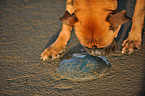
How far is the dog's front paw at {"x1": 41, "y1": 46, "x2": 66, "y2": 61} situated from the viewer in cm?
236

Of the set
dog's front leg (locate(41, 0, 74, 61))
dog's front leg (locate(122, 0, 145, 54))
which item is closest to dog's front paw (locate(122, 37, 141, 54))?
dog's front leg (locate(122, 0, 145, 54))

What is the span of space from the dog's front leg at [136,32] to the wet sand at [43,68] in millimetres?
98

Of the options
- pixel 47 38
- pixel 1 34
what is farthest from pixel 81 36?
pixel 1 34

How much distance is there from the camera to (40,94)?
1.84 meters

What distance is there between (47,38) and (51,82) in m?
1.08

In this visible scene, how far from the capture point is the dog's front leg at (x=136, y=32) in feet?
7.83

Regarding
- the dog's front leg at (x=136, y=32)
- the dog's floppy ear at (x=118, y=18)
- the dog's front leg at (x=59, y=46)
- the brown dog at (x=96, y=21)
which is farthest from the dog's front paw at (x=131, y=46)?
the dog's front leg at (x=59, y=46)

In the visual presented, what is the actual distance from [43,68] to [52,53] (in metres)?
0.28

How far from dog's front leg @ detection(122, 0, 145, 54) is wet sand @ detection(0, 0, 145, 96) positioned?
0.32 ft

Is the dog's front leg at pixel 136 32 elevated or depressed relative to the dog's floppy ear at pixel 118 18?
depressed

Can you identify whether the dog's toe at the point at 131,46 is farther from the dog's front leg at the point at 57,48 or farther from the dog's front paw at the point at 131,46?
the dog's front leg at the point at 57,48

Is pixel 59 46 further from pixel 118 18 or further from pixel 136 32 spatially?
pixel 136 32

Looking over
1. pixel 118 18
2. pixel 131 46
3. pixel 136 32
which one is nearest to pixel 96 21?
pixel 118 18

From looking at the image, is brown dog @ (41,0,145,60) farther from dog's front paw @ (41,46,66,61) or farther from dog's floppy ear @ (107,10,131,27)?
dog's front paw @ (41,46,66,61)
